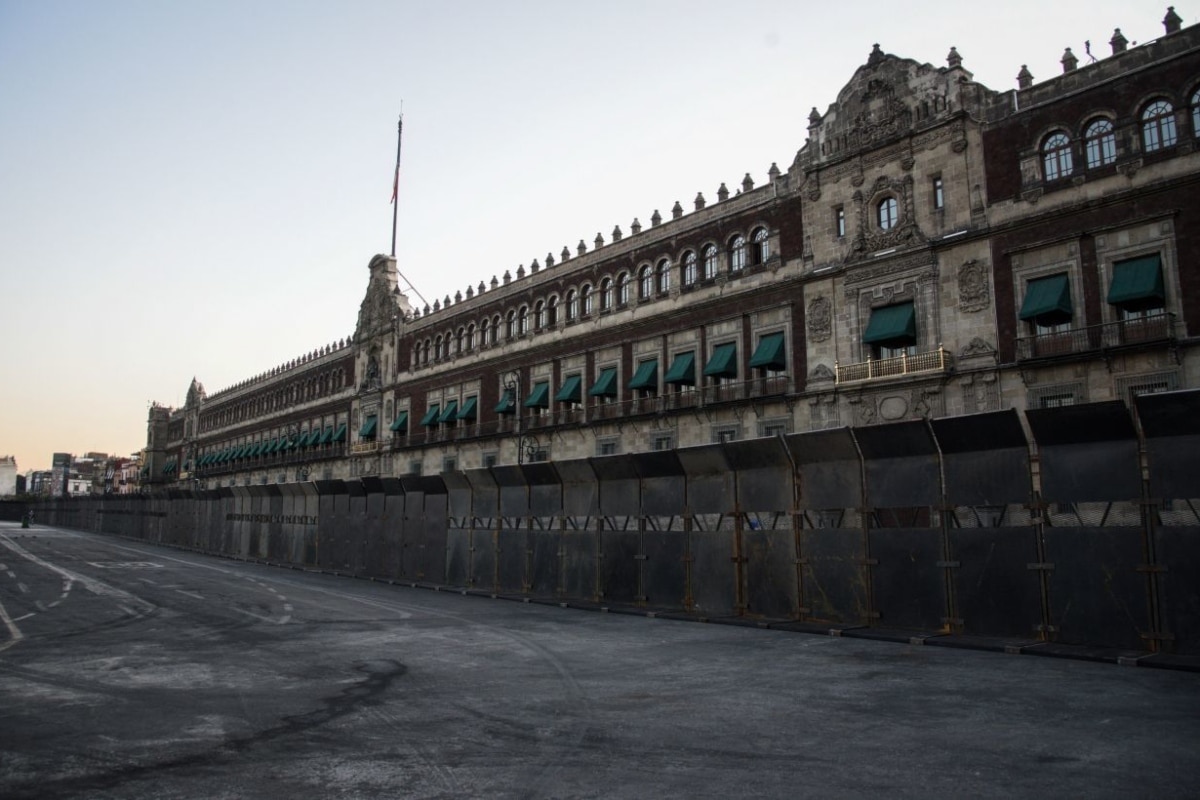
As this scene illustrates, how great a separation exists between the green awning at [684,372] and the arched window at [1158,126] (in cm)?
1927

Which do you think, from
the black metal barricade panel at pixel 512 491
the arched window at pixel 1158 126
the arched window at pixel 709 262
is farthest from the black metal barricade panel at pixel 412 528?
the arched window at pixel 1158 126

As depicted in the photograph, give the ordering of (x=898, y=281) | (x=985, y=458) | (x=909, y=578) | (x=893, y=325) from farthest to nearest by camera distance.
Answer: (x=898, y=281) → (x=893, y=325) → (x=909, y=578) → (x=985, y=458)

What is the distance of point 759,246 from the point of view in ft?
125

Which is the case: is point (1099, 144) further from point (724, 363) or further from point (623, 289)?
point (623, 289)

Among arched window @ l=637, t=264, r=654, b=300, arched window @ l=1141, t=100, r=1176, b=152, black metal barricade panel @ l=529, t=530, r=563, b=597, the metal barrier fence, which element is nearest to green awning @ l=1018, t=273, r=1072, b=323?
arched window @ l=1141, t=100, r=1176, b=152

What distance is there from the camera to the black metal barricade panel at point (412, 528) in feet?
105

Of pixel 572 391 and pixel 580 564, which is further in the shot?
pixel 572 391

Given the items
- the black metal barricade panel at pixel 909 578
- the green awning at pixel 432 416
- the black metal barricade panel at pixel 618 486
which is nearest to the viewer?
the black metal barricade panel at pixel 909 578

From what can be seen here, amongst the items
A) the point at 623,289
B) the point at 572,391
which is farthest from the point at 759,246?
the point at 572,391

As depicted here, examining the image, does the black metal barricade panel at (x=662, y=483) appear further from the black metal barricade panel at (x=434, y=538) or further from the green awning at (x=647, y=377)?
the green awning at (x=647, y=377)

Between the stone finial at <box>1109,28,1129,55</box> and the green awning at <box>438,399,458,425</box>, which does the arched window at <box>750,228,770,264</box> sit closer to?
the stone finial at <box>1109,28,1129,55</box>

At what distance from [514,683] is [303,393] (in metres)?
72.3

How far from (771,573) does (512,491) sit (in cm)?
1050

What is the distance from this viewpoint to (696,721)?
29.7 ft
